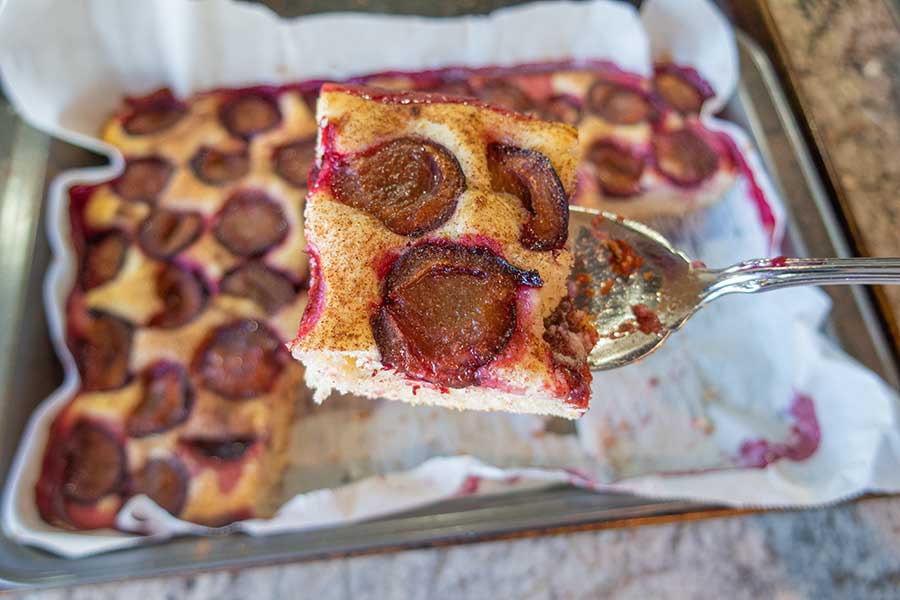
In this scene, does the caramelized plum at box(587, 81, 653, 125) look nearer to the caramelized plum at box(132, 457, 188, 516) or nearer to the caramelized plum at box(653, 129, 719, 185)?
the caramelized plum at box(653, 129, 719, 185)

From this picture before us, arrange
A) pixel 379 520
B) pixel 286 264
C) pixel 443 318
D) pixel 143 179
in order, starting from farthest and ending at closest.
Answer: pixel 143 179
pixel 286 264
pixel 379 520
pixel 443 318

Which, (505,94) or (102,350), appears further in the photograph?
(505,94)

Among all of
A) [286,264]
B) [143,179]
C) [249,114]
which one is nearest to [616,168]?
[286,264]

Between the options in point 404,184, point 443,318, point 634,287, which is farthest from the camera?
point 634,287

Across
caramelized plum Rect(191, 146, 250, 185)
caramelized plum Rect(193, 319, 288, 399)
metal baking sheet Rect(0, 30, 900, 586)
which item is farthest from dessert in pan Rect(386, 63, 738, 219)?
caramelized plum Rect(193, 319, 288, 399)

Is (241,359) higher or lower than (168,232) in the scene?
lower

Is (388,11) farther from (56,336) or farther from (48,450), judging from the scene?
(48,450)

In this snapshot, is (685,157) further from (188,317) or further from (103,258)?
(103,258)
